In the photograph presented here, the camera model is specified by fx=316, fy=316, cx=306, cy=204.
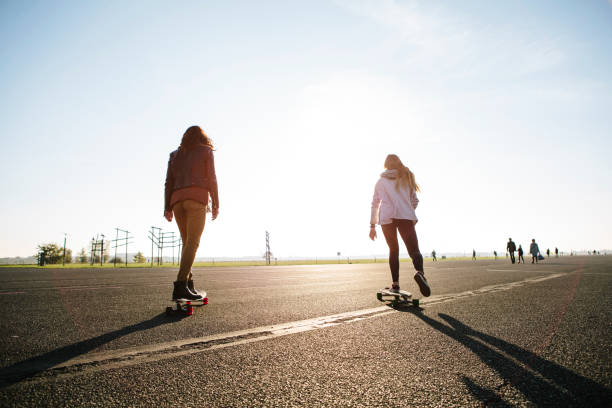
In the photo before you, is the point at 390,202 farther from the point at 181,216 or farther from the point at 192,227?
the point at 181,216

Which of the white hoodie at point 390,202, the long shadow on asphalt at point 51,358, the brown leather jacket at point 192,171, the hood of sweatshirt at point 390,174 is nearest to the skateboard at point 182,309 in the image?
the long shadow on asphalt at point 51,358

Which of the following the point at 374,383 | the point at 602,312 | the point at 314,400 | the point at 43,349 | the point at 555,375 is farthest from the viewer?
the point at 602,312

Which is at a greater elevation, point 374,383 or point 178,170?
point 178,170

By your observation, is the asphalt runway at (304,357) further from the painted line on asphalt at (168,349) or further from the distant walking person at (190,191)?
the distant walking person at (190,191)

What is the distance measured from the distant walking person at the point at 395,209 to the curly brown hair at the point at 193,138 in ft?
9.60

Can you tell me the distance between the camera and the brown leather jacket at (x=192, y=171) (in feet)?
13.9

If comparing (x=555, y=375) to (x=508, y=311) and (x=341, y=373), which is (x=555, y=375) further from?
(x=508, y=311)

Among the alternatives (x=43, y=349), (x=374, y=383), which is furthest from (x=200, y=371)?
(x=43, y=349)

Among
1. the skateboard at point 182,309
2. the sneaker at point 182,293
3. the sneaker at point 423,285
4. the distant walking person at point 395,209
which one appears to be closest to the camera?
the skateboard at point 182,309

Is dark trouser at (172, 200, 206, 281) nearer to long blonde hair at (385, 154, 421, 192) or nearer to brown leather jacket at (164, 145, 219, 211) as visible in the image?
brown leather jacket at (164, 145, 219, 211)

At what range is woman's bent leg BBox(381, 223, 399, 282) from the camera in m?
5.10

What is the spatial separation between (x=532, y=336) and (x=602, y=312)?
210cm

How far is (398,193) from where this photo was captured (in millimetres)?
5316

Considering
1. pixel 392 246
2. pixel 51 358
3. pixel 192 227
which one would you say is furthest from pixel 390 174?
pixel 51 358
